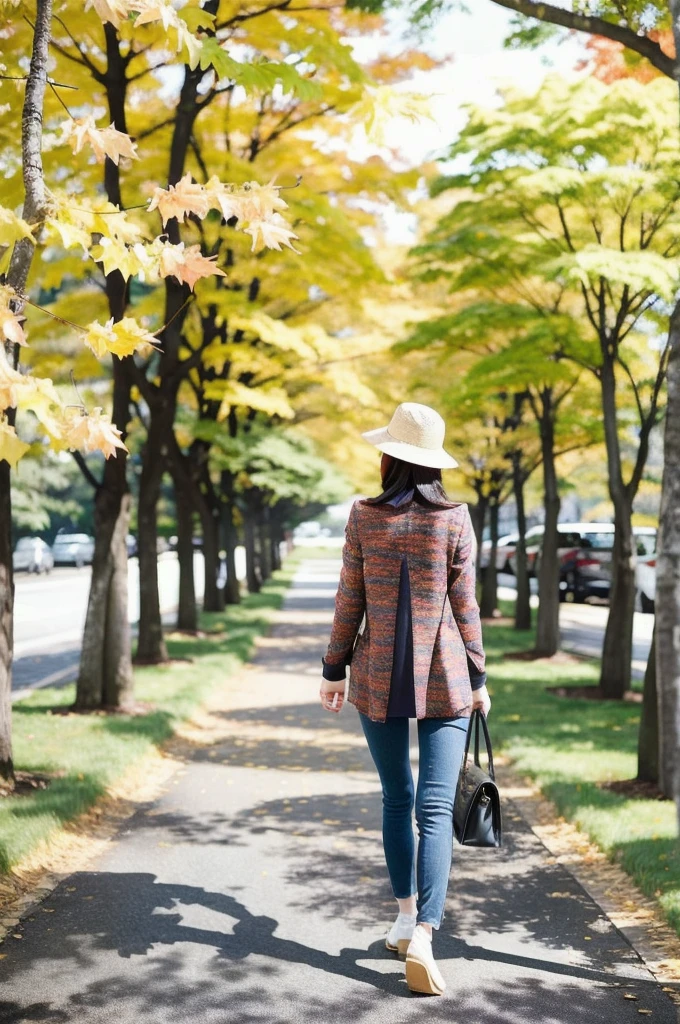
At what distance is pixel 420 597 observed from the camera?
4066 millimetres

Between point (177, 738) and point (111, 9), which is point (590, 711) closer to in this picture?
point (177, 738)

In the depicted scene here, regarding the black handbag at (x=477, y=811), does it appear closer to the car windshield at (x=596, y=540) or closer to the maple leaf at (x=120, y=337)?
the maple leaf at (x=120, y=337)

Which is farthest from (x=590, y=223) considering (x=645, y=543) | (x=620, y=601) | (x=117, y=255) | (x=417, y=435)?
(x=645, y=543)

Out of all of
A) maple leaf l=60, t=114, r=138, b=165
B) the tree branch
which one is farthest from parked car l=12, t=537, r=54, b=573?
maple leaf l=60, t=114, r=138, b=165

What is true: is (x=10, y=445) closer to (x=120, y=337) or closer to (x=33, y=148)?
(x=120, y=337)

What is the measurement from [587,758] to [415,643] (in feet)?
16.4

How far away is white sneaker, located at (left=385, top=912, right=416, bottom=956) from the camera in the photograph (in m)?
4.28

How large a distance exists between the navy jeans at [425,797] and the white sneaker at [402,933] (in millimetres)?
102

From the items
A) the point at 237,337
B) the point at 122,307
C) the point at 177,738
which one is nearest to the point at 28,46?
the point at 122,307

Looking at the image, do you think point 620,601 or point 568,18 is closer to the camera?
point 568,18

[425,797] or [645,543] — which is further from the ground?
[645,543]

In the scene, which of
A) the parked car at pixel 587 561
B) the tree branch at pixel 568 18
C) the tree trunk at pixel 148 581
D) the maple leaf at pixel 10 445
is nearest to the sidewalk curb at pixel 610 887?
the maple leaf at pixel 10 445

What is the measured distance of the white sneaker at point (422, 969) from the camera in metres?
3.90

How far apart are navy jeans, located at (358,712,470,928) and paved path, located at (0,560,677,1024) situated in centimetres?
35
